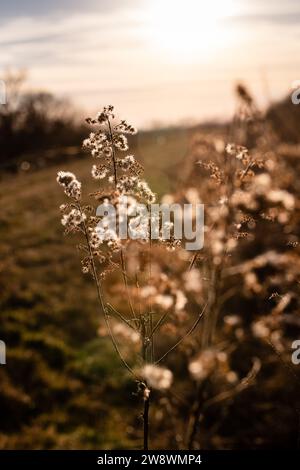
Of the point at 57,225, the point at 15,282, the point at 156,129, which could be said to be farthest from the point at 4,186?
the point at 156,129

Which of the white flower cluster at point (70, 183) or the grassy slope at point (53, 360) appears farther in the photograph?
the grassy slope at point (53, 360)

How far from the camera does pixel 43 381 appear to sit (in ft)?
28.5

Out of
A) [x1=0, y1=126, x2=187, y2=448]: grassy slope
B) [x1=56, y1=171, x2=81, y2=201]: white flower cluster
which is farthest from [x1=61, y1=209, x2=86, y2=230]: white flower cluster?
[x1=0, y1=126, x2=187, y2=448]: grassy slope

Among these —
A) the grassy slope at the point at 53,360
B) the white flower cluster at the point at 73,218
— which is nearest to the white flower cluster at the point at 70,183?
the white flower cluster at the point at 73,218

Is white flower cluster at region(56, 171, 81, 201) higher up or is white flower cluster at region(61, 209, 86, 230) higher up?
white flower cluster at region(56, 171, 81, 201)

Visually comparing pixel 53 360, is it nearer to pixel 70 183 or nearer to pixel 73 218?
pixel 73 218

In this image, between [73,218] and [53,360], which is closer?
[73,218]

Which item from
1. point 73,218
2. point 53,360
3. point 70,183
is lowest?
point 53,360

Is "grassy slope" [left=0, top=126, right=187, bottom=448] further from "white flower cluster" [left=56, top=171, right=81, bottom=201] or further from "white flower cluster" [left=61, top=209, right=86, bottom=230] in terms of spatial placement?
"white flower cluster" [left=56, top=171, right=81, bottom=201]

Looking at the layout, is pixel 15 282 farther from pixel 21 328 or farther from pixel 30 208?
pixel 30 208

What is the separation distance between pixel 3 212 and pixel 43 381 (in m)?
9.70

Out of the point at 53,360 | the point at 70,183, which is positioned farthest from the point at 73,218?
the point at 53,360

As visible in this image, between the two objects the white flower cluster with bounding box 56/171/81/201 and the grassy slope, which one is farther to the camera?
the grassy slope

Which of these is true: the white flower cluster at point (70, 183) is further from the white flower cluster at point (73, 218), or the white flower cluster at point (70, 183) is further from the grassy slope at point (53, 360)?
the grassy slope at point (53, 360)
